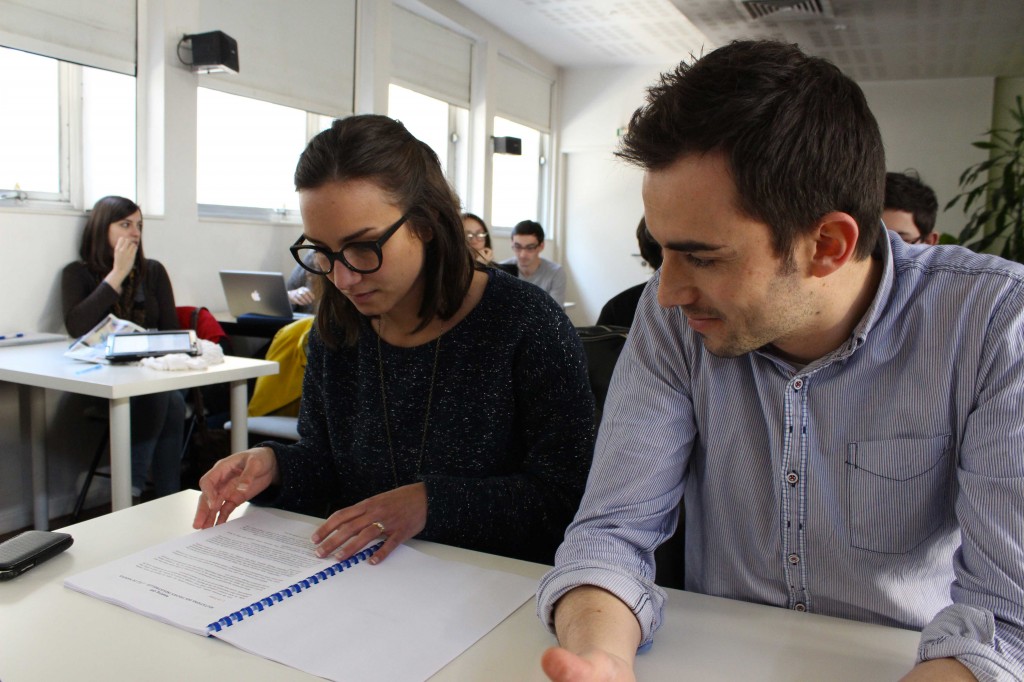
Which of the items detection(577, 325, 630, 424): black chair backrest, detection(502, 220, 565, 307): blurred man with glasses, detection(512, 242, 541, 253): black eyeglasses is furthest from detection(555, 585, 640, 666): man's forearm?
detection(512, 242, 541, 253): black eyeglasses

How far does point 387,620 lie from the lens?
90 cm

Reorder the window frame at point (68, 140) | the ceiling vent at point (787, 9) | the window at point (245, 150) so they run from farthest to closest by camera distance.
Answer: the ceiling vent at point (787, 9), the window at point (245, 150), the window frame at point (68, 140)

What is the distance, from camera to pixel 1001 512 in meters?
0.81

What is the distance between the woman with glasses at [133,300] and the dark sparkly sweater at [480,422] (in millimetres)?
2318

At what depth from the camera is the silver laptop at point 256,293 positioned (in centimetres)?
421

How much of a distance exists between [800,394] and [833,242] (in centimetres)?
19

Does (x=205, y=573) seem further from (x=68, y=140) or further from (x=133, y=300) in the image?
(x=68, y=140)

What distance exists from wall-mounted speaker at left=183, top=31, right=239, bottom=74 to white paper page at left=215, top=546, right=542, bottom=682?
387 cm

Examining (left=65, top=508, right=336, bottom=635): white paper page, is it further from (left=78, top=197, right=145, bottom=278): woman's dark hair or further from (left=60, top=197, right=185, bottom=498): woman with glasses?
(left=78, top=197, right=145, bottom=278): woman's dark hair

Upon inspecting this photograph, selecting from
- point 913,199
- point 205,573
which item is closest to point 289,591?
point 205,573

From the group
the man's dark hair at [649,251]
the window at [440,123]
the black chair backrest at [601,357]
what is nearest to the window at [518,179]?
the window at [440,123]

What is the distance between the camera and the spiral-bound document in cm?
83

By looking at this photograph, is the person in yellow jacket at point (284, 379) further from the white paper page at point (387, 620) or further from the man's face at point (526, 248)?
the man's face at point (526, 248)

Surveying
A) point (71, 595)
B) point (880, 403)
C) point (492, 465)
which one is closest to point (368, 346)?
point (492, 465)
